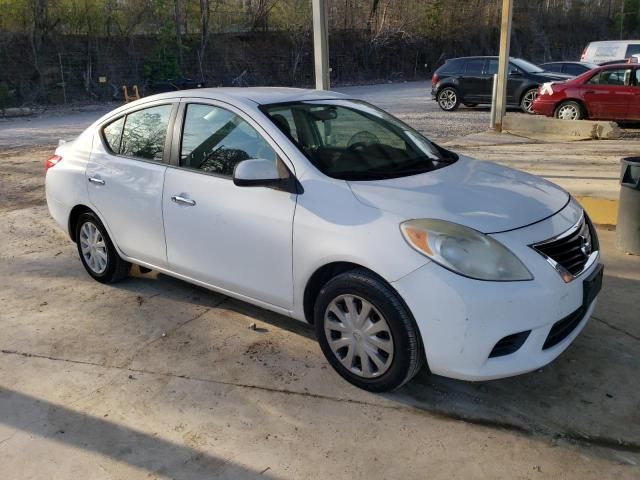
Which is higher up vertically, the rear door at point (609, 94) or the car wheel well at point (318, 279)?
the rear door at point (609, 94)

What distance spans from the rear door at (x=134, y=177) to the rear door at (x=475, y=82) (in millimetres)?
14966

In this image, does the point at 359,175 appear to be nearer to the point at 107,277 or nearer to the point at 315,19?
the point at 107,277

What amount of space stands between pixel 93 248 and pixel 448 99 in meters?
15.3

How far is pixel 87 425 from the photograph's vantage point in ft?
10.0

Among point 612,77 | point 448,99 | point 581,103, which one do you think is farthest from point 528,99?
point 612,77

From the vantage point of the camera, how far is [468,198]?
10.6ft

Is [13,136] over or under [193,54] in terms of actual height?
under

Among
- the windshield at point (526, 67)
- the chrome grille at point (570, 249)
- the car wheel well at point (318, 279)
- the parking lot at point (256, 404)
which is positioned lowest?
the parking lot at point (256, 404)

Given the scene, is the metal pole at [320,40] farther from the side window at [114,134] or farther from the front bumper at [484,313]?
the front bumper at [484,313]

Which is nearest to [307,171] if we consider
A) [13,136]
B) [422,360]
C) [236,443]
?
[422,360]

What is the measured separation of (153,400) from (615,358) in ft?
8.89

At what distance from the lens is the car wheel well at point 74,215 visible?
4.82 metres

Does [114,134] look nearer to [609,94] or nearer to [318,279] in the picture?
[318,279]

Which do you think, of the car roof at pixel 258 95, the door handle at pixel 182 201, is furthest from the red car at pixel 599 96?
the door handle at pixel 182 201
